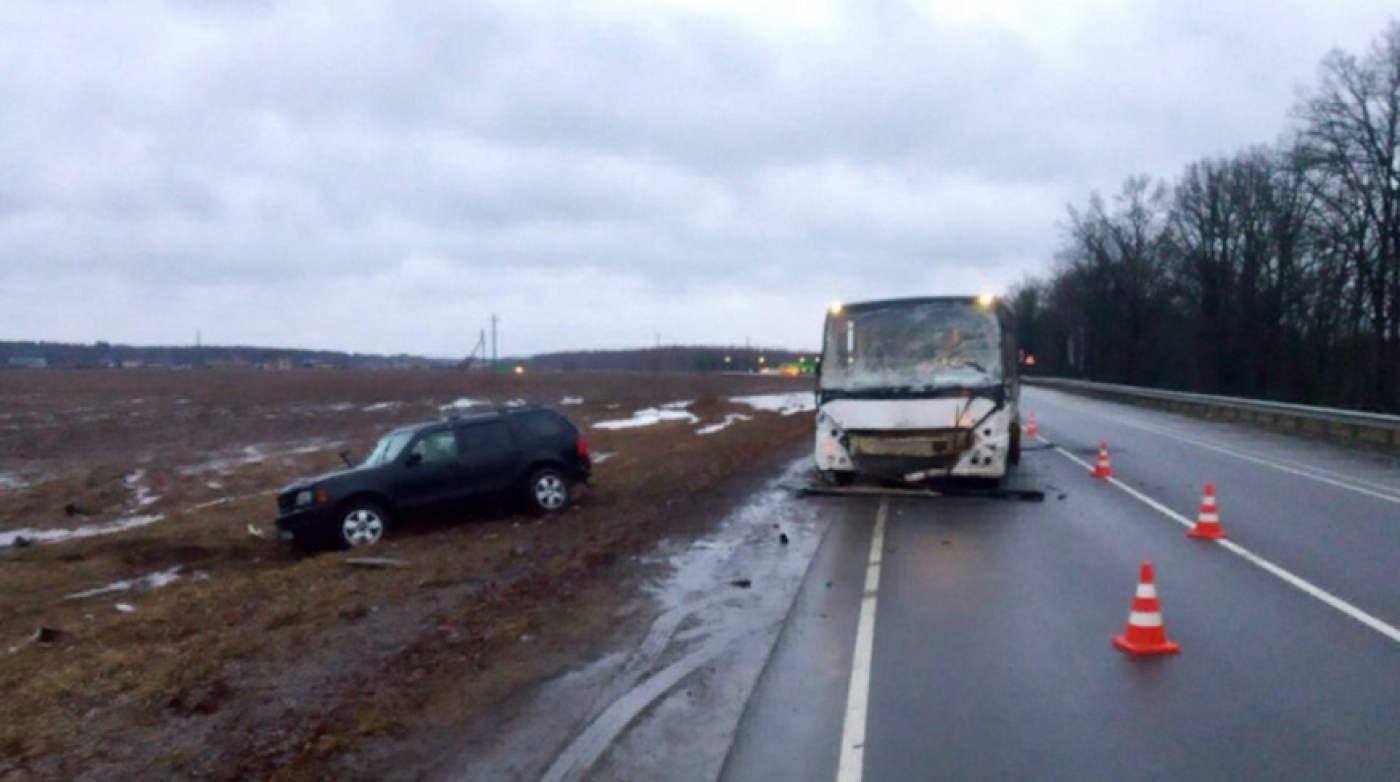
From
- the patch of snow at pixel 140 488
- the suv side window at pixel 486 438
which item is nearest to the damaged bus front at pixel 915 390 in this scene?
the suv side window at pixel 486 438

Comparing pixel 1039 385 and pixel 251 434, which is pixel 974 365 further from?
pixel 1039 385

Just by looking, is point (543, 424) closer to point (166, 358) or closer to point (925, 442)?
point (925, 442)

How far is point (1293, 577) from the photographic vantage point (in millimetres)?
10305

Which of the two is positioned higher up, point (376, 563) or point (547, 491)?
point (547, 491)

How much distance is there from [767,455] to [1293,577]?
15.2 m

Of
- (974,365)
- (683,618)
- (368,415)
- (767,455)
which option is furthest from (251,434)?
(683,618)

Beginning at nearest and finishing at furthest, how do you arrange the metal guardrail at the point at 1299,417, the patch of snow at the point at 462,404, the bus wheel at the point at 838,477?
1. the bus wheel at the point at 838,477
2. the metal guardrail at the point at 1299,417
3. the patch of snow at the point at 462,404

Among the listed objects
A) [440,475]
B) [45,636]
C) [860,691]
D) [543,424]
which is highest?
[543,424]

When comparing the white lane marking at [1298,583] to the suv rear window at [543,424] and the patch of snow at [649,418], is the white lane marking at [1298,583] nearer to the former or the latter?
the suv rear window at [543,424]

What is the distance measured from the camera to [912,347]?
16.8 m

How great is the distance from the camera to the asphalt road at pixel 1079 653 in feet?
19.0

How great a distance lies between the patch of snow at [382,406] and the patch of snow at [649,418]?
36.0ft

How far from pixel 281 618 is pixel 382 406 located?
4420cm

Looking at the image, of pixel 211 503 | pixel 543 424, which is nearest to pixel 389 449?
pixel 543 424
